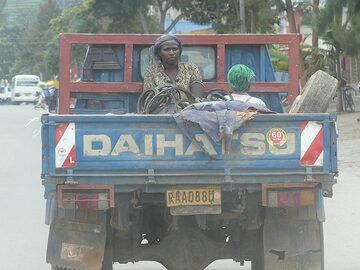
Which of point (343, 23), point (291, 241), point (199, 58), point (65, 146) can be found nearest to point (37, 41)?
point (343, 23)

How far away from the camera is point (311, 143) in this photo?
550cm

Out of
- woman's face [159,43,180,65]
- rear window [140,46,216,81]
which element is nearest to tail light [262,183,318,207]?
woman's face [159,43,180,65]

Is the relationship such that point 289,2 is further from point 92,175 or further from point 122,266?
point 92,175

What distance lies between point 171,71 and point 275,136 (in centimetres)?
210

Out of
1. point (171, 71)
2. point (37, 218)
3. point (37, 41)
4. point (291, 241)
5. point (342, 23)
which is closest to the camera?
point (291, 241)

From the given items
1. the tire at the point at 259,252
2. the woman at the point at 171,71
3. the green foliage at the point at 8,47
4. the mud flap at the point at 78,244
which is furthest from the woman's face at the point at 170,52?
the green foliage at the point at 8,47

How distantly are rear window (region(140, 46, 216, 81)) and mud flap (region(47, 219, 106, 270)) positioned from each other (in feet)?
9.09

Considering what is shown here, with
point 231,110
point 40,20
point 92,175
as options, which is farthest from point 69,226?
point 40,20

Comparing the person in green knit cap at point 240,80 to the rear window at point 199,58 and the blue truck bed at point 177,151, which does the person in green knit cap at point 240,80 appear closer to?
the blue truck bed at point 177,151

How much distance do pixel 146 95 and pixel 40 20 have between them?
112 m

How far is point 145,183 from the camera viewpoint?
5453 mm

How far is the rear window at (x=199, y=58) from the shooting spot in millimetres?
8281

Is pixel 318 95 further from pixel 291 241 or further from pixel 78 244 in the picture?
pixel 78 244

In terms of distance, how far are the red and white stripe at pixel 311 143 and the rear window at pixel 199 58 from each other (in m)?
2.84
